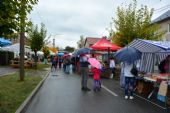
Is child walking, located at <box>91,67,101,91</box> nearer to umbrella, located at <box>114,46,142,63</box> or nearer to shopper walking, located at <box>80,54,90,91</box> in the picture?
shopper walking, located at <box>80,54,90,91</box>

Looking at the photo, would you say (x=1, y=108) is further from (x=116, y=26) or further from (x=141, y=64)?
(x=116, y=26)

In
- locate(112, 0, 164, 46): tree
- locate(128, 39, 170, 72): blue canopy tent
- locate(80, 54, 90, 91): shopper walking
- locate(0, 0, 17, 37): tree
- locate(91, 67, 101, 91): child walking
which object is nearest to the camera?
locate(0, 0, 17, 37): tree

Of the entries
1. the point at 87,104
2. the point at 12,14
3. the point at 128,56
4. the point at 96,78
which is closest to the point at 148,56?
the point at 96,78

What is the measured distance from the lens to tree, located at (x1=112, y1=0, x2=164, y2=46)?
34438 millimetres

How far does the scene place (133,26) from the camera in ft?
114

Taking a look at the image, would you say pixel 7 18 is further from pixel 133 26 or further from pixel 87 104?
pixel 133 26

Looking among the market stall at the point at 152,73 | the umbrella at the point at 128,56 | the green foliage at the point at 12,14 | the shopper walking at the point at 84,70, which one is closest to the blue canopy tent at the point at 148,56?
the market stall at the point at 152,73

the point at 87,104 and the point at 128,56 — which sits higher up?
the point at 128,56

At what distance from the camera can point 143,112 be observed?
1194 cm

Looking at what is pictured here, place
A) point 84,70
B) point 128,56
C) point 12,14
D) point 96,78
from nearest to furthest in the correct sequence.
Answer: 1. point 12,14
2. point 128,56
3. point 96,78
4. point 84,70

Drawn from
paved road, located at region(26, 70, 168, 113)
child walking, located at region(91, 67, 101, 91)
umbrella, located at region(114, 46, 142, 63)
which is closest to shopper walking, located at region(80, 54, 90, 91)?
child walking, located at region(91, 67, 101, 91)

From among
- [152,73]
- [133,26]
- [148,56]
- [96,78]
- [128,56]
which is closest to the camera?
[128,56]

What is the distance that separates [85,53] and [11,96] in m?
6.09

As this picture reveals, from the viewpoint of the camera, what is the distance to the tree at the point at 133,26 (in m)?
34.4
